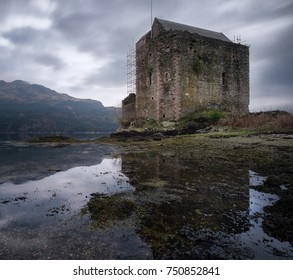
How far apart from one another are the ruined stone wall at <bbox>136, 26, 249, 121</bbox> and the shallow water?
68.7 ft

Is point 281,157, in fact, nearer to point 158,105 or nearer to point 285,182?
point 285,182

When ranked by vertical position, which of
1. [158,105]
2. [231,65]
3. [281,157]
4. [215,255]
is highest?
[231,65]

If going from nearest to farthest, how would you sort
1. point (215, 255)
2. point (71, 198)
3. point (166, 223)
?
point (215, 255) < point (166, 223) < point (71, 198)

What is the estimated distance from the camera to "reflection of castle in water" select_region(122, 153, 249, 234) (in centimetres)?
441

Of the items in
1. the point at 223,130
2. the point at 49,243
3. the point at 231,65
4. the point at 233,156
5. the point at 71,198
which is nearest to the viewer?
the point at 49,243

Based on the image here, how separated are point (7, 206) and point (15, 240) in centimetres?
183

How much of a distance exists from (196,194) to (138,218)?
6.31 ft

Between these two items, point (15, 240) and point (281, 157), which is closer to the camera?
point (15, 240)

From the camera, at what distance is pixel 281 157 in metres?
9.74

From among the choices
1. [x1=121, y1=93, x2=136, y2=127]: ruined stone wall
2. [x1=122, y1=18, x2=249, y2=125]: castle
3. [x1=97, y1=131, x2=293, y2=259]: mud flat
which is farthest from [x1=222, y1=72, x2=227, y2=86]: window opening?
[x1=97, y1=131, x2=293, y2=259]: mud flat

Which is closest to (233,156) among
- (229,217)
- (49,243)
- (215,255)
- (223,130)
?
(229,217)

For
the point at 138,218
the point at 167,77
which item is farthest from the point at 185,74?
the point at 138,218

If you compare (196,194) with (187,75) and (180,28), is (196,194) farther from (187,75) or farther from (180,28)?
(180,28)

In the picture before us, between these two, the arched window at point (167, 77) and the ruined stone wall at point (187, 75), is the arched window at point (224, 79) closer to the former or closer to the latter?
the ruined stone wall at point (187, 75)
